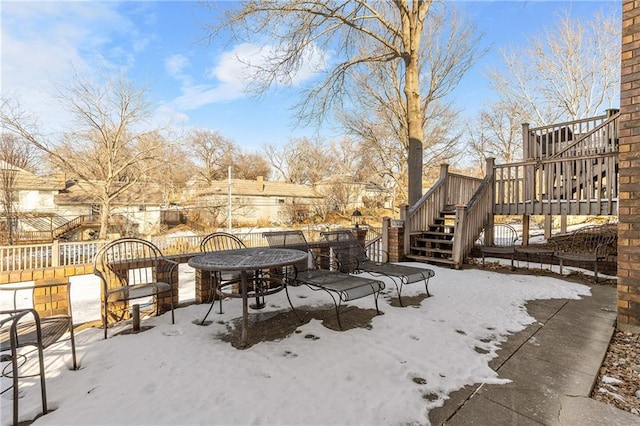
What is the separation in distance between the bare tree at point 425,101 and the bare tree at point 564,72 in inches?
232

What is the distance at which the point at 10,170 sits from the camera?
54.0ft

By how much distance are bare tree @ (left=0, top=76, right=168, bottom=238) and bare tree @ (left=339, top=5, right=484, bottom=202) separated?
11.5m

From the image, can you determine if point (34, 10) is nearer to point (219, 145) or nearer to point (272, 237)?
point (272, 237)

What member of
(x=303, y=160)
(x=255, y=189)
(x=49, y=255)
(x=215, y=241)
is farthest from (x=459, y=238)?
(x=303, y=160)

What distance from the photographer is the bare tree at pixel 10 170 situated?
15938mm

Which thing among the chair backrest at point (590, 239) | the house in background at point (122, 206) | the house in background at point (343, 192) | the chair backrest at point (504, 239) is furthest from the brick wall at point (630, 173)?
the house in background at point (343, 192)

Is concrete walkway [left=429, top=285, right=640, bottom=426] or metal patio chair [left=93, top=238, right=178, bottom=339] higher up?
metal patio chair [left=93, top=238, right=178, bottom=339]

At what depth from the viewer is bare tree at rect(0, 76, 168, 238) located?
15.3m

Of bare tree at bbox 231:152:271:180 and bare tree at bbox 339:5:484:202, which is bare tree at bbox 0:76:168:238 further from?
bare tree at bbox 231:152:271:180

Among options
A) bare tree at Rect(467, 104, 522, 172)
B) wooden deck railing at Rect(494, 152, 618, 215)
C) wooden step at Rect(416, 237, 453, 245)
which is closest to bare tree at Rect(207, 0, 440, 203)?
wooden step at Rect(416, 237, 453, 245)

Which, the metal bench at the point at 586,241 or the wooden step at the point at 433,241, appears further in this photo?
the wooden step at the point at 433,241

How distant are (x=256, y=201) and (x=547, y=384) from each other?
88.8 feet

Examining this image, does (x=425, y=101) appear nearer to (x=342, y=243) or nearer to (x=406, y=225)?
(x=406, y=225)

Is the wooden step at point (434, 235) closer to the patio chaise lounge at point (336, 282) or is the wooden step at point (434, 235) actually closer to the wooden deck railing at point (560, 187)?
the wooden deck railing at point (560, 187)
